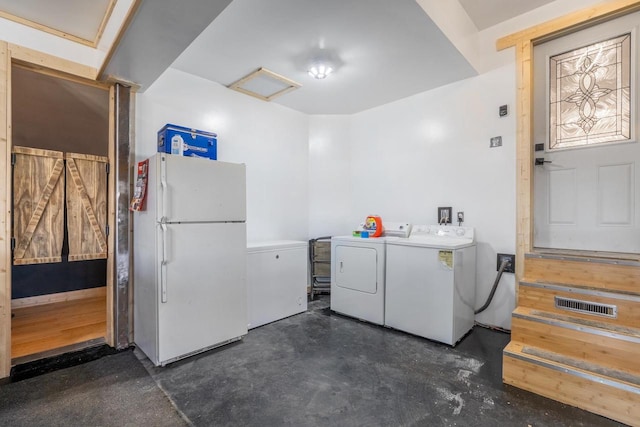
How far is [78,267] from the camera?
4230 mm

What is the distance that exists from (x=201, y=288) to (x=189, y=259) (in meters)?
0.27

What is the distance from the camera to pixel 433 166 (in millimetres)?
3498

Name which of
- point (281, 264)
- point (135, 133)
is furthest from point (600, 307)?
point (135, 133)

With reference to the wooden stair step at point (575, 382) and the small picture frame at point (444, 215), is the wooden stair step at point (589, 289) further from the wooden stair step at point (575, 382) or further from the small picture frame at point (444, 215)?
the small picture frame at point (444, 215)

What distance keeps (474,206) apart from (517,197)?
0.41 meters

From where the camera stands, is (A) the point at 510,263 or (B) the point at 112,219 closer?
(B) the point at 112,219

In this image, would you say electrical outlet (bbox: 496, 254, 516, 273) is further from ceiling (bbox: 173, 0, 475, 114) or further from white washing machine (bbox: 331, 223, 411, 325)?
ceiling (bbox: 173, 0, 475, 114)

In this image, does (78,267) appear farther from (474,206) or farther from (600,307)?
(600,307)

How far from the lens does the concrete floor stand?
1.71 meters

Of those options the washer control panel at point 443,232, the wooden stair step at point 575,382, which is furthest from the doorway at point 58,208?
the wooden stair step at point 575,382

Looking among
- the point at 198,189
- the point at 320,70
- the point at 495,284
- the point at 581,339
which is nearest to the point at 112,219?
the point at 198,189

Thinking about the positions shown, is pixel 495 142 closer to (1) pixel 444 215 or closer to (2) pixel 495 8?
(1) pixel 444 215

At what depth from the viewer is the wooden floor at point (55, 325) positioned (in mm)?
2645

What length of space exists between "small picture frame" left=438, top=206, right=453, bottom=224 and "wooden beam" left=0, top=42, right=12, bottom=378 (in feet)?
12.8
